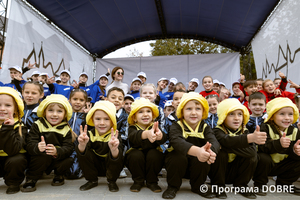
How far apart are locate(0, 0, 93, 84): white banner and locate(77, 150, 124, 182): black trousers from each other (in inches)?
169

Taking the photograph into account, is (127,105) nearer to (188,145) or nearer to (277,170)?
(188,145)

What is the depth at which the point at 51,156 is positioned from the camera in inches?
89.0

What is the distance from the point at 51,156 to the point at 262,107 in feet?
9.19

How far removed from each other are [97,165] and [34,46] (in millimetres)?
5472

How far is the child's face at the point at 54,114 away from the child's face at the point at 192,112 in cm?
146

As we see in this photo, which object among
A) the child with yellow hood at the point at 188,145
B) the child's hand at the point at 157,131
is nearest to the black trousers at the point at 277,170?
the child with yellow hood at the point at 188,145

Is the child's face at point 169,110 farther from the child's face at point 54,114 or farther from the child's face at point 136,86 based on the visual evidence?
the child's face at point 54,114

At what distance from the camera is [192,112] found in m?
2.15

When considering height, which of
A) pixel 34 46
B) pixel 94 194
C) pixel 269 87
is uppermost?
pixel 34 46

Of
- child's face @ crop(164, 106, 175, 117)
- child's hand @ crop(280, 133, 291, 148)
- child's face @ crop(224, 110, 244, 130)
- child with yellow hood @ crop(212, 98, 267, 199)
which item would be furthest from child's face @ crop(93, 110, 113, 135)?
child's hand @ crop(280, 133, 291, 148)

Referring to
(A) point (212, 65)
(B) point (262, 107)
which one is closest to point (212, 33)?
(A) point (212, 65)

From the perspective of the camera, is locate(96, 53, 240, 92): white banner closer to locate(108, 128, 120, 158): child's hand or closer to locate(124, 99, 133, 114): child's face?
locate(124, 99, 133, 114): child's face

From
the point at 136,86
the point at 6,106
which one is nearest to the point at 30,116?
the point at 6,106

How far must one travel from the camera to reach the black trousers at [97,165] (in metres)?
2.18
